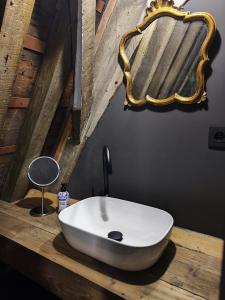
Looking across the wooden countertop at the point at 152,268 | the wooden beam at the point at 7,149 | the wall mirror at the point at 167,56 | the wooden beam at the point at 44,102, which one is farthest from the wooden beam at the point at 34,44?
the wooden countertop at the point at 152,268

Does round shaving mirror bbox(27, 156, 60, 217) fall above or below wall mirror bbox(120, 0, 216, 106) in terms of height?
below

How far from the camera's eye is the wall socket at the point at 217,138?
1062mm

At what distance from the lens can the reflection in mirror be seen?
3.58ft

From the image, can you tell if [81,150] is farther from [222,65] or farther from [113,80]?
[222,65]

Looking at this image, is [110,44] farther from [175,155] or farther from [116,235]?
[116,235]

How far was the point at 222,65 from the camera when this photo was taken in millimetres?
1041

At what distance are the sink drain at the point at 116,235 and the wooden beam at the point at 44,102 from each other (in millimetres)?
698

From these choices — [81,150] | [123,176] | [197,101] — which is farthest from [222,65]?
[81,150]

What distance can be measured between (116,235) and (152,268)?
22 centimetres

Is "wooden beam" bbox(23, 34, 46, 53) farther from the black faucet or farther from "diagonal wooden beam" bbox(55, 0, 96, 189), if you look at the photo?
the black faucet

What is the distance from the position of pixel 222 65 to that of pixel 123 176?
729 millimetres

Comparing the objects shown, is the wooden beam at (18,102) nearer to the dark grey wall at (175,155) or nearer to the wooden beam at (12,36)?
the wooden beam at (12,36)

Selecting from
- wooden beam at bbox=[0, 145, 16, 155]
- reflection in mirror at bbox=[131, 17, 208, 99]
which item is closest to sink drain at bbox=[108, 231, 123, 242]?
reflection in mirror at bbox=[131, 17, 208, 99]

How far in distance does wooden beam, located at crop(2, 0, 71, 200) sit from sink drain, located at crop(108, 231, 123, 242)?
698mm
